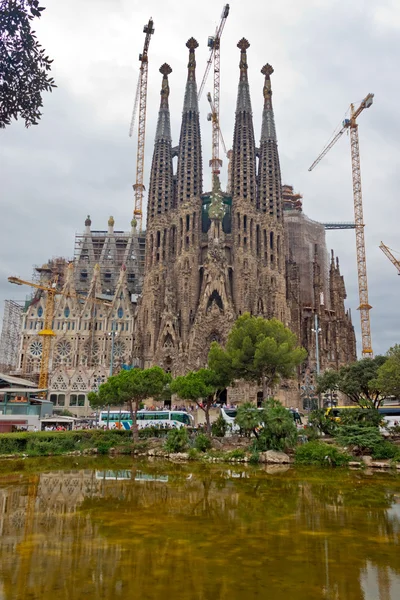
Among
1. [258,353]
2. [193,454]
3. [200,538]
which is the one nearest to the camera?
[200,538]

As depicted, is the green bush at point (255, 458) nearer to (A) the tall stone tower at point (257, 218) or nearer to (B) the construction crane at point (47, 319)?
(A) the tall stone tower at point (257, 218)

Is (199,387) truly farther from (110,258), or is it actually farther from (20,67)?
(110,258)

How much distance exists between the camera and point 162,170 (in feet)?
243

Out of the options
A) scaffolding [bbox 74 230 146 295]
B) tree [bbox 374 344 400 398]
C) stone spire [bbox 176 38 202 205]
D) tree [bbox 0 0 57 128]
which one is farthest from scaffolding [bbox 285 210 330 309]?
tree [bbox 0 0 57 128]

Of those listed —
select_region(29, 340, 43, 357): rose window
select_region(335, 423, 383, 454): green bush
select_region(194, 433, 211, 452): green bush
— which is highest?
select_region(29, 340, 43, 357): rose window

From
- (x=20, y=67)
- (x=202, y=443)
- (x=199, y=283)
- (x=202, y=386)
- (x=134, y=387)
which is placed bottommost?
(x=202, y=443)

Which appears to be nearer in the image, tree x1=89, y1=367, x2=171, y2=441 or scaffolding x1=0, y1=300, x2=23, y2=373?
tree x1=89, y1=367, x2=171, y2=441

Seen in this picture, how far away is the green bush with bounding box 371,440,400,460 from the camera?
92.7 feet

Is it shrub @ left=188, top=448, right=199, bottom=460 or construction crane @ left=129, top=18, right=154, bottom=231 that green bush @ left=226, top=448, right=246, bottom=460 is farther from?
construction crane @ left=129, top=18, right=154, bottom=231

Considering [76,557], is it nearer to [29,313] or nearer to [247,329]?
[247,329]

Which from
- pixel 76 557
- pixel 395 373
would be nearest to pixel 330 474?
pixel 395 373

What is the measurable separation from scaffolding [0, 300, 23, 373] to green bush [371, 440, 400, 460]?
2471 inches

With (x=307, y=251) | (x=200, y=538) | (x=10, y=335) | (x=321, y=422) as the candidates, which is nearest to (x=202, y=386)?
(x=321, y=422)

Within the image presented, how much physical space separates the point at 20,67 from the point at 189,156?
211ft
